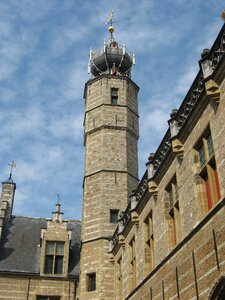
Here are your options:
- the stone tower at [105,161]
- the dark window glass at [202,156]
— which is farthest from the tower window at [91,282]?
the dark window glass at [202,156]

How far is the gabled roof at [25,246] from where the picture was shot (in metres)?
18.3

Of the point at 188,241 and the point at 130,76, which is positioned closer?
the point at 188,241

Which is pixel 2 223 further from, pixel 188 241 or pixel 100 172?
pixel 188 241

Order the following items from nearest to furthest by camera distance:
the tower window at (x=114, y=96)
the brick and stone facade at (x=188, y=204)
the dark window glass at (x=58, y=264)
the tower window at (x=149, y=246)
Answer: the brick and stone facade at (x=188, y=204) → the tower window at (x=149, y=246) → the dark window glass at (x=58, y=264) → the tower window at (x=114, y=96)

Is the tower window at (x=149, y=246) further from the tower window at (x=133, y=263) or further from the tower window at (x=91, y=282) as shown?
the tower window at (x=91, y=282)

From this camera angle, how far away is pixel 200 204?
7844 millimetres

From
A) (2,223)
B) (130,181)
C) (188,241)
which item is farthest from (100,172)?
(188,241)

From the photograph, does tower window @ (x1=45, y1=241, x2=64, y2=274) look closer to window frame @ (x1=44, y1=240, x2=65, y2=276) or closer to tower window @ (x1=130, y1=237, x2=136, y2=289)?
window frame @ (x1=44, y1=240, x2=65, y2=276)

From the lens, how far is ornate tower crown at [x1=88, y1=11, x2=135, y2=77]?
21.6 metres

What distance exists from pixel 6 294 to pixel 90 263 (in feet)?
13.9

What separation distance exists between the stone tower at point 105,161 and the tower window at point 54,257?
113 inches

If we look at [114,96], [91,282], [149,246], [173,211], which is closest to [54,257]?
[91,282]

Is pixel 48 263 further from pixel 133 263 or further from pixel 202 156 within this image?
pixel 202 156

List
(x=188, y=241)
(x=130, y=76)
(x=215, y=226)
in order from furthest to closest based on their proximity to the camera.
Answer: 1. (x=130, y=76)
2. (x=188, y=241)
3. (x=215, y=226)
